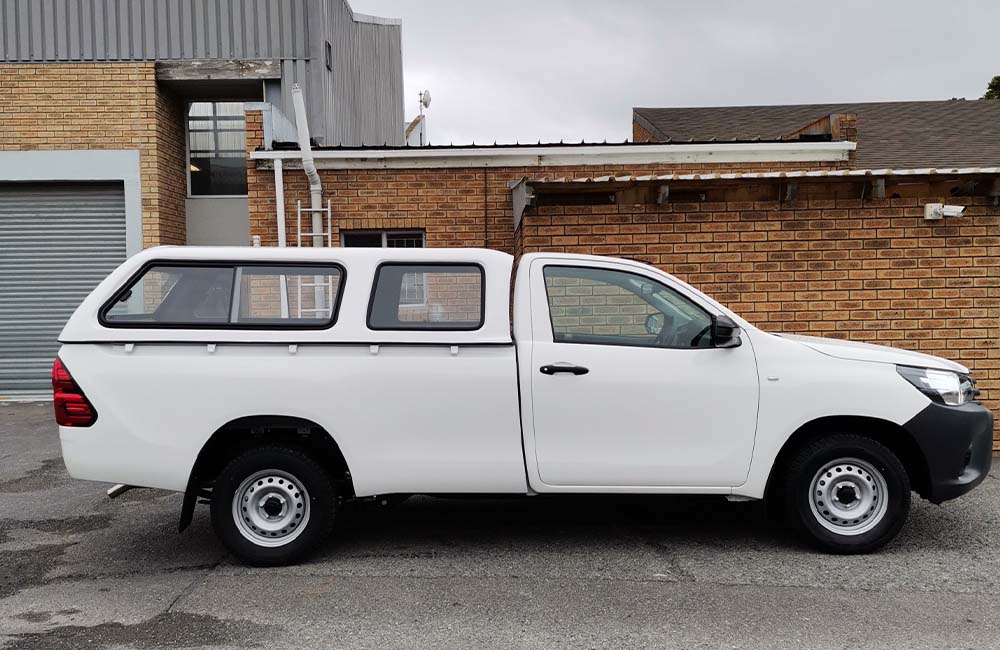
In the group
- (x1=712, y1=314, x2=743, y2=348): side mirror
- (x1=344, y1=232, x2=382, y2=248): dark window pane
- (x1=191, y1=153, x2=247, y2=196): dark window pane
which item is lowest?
(x1=712, y1=314, x2=743, y2=348): side mirror

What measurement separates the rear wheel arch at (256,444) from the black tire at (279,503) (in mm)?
97

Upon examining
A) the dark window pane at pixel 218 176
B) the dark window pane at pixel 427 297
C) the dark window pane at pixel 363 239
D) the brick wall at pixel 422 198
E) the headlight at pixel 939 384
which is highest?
the dark window pane at pixel 218 176

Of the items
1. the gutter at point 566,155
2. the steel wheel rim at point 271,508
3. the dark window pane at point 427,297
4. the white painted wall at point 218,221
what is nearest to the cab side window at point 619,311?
the dark window pane at point 427,297

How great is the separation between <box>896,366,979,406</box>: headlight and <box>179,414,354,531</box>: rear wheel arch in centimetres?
354

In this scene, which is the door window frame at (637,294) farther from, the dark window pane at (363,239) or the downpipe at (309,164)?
the dark window pane at (363,239)

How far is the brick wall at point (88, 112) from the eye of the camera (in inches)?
521

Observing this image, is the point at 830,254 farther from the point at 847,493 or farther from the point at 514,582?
the point at 514,582

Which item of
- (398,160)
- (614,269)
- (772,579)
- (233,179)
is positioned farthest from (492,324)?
(233,179)

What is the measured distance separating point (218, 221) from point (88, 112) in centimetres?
242

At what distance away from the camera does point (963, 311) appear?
8820 mm

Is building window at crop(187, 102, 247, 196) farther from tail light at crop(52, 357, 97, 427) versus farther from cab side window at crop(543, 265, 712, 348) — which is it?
cab side window at crop(543, 265, 712, 348)

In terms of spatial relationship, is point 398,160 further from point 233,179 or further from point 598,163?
point 233,179

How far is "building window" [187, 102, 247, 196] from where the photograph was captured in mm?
14445

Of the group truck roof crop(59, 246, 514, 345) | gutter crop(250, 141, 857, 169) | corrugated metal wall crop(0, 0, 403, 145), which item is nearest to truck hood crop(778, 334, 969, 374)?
truck roof crop(59, 246, 514, 345)
